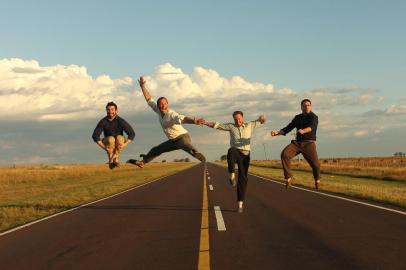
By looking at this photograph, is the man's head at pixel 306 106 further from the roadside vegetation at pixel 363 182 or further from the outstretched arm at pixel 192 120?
the roadside vegetation at pixel 363 182

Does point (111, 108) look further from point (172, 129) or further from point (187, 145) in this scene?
point (187, 145)

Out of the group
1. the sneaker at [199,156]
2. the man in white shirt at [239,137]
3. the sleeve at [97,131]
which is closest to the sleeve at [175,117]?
the sneaker at [199,156]

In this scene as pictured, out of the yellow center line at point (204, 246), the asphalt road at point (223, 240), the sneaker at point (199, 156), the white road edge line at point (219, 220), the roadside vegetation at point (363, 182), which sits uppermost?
the sneaker at point (199, 156)

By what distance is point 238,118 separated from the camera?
34.7 ft

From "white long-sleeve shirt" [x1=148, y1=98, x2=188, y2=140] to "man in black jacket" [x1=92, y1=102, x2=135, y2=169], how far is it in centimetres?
94

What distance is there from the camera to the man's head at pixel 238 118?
34.7ft

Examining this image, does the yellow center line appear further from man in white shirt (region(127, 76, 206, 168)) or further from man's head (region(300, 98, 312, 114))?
man's head (region(300, 98, 312, 114))

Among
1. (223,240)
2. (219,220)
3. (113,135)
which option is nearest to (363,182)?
(219,220)

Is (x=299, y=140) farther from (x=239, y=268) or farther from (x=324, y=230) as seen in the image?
(x=239, y=268)

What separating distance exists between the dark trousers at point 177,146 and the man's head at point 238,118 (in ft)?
4.64

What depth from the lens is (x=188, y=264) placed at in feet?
19.7

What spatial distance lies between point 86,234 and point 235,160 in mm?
3720

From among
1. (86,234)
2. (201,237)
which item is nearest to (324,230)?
(201,237)

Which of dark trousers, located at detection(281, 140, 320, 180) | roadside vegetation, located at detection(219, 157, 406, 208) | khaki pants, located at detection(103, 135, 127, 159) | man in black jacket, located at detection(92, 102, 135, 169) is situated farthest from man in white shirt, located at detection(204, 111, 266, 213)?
roadside vegetation, located at detection(219, 157, 406, 208)
